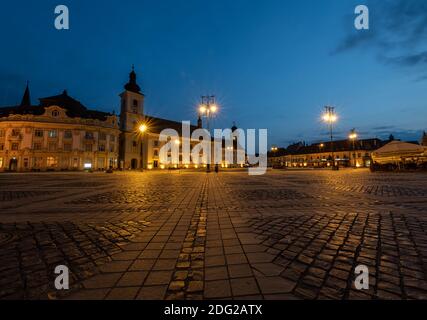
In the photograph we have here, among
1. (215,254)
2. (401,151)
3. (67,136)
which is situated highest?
(67,136)

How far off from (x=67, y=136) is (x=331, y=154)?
84.4 meters

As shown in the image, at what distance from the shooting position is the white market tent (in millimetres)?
24469

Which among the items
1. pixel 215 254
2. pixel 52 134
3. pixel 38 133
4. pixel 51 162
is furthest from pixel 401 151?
pixel 38 133

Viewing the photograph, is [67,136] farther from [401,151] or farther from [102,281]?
[102,281]

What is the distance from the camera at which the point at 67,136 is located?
5428 centimetres

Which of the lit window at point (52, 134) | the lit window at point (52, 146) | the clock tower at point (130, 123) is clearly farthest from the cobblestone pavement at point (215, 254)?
the clock tower at point (130, 123)

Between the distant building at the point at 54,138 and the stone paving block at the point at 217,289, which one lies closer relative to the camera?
the stone paving block at the point at 217,289

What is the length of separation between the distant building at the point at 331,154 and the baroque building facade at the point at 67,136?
146 ft

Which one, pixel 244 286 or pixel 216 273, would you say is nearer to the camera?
pixel 244 286

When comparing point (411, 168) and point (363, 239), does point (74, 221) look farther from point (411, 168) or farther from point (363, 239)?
point (411, 168)

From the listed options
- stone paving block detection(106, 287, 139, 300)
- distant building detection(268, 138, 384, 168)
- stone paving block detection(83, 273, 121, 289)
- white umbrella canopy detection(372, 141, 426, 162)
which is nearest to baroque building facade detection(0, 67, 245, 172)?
white umbrella canopy detection(372, 141, 426, 162)

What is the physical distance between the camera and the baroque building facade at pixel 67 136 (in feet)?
167

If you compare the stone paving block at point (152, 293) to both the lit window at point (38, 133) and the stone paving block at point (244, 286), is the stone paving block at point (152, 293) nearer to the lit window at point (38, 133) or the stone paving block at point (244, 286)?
the stone paving block at point (244, 286)
